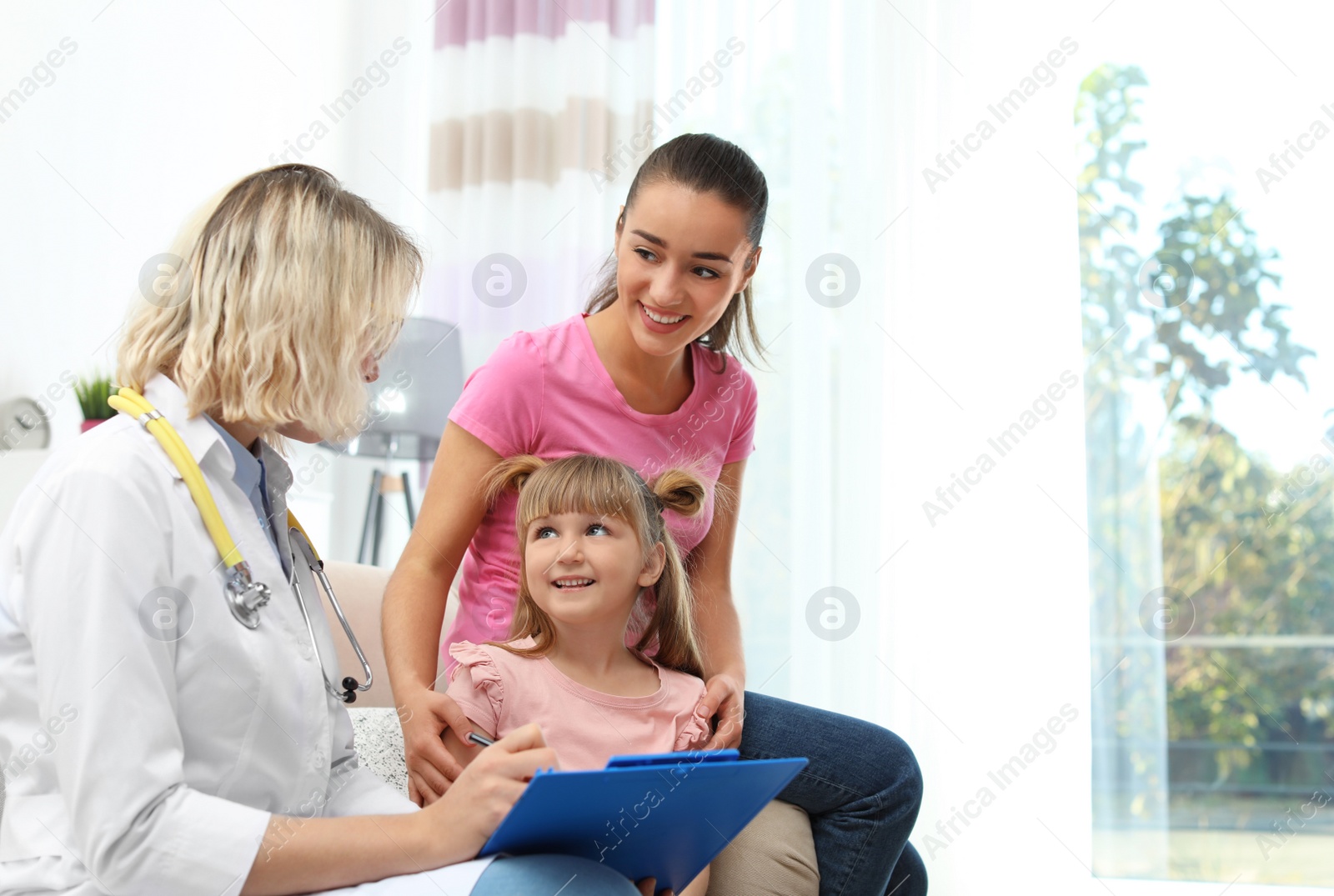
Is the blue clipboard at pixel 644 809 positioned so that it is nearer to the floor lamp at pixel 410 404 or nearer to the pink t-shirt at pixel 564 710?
the pink t-shirt at pixel 564 710

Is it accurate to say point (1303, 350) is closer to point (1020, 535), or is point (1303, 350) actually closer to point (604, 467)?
point (1020, 535)

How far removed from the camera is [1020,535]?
252 centimetres

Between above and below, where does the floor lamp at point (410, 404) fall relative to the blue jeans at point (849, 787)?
above

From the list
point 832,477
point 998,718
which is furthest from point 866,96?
point 998,718

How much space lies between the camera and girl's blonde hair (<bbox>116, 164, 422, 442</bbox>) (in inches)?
33.8

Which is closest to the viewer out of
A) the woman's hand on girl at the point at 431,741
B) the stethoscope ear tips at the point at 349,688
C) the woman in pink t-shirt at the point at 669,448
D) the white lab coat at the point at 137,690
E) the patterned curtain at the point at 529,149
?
the white lab coat at the point at 137,690

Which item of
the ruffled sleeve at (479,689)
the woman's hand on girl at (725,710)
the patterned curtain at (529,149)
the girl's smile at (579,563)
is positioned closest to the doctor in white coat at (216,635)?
the ruffled sleeve at (479,689)

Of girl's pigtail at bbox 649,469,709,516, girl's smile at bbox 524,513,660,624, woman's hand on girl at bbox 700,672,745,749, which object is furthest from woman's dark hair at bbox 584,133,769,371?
woman's hand on girl at bbox 700,672,745,749

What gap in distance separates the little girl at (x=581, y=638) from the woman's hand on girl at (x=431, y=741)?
0.20 ft

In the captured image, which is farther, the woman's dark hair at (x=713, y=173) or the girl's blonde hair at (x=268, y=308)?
the woman's dark hair at (x=713, y=173)

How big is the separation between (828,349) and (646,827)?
2040 millimetres

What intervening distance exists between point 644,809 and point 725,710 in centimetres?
48

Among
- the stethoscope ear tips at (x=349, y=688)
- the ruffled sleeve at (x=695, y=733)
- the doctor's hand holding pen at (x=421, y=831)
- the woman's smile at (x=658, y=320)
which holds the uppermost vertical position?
the woman's smile at (x=658, y=320)

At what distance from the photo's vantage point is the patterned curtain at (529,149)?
295 cm
